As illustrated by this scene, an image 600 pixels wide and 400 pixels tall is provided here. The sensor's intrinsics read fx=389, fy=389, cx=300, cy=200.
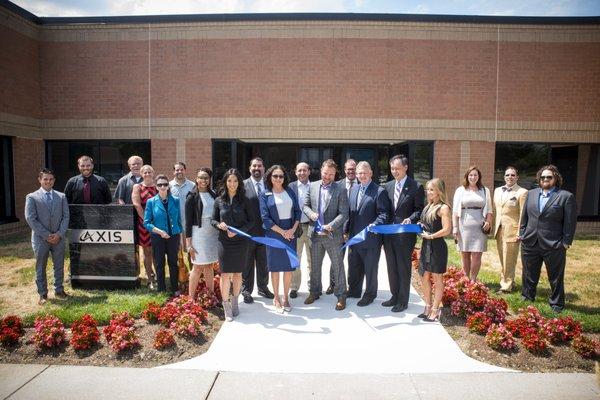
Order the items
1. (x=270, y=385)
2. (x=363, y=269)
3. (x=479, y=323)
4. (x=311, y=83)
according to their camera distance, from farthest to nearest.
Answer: (x=311, y=83)
(x=363, y=269)
(x=479, y=323)
(x=270, y=385)

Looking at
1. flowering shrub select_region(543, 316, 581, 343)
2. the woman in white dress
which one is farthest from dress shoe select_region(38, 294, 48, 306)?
flowering shrub select_region(543, 316, 581, 343)

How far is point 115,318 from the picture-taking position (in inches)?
179

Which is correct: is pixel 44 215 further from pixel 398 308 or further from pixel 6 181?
pixel 6 181

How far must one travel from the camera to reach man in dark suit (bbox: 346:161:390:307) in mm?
5535

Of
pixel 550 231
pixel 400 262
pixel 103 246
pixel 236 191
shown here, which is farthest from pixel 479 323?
pixel 103 246

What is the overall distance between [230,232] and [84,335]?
1949 millimetres

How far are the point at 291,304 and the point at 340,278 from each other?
820mm

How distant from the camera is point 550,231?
5.47m

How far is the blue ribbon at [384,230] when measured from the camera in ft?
17.0

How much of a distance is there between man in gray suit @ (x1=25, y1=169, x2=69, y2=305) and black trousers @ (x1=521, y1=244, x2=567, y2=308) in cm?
703

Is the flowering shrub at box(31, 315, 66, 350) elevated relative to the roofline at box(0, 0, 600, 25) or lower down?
lower down

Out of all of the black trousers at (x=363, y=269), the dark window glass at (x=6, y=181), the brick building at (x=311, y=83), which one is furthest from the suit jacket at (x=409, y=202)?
the dark window glass at (x=6, y=181)

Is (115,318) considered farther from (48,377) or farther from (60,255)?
(60,255)

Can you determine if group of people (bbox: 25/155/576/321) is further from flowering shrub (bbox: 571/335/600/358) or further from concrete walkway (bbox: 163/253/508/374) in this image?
flowering shrub (bbox: 571/335/600/358)
